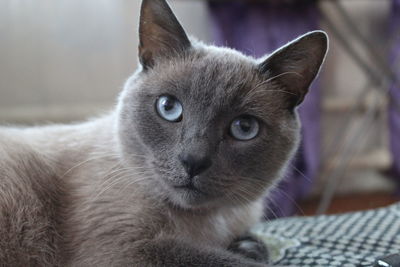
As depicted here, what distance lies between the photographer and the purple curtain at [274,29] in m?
Result: 2.43

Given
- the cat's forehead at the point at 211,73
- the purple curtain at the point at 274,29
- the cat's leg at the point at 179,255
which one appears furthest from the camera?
the purple curtain at the point at 274,29

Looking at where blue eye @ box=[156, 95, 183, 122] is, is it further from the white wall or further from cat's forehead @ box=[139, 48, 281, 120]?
the white wall

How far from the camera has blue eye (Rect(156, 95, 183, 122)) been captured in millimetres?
1153

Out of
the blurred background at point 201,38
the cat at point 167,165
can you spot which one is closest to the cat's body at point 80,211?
the cat at point 167,165

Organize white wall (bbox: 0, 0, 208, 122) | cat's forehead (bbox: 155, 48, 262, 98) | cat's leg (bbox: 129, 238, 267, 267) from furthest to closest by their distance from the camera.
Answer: white wall (bbox: 0, 0, 208, 122) → cat's forehead (bbox: 155, 48, 262, 98) → cat's leg (bbox: 129, 238, 267, 267)

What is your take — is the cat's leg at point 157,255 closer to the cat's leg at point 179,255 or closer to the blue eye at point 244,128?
the cat's leg at point 179,255

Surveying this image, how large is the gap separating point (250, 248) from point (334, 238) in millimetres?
297

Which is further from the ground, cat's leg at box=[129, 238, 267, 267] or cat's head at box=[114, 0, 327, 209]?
cat's head at box=[114, 0, 327, 209]

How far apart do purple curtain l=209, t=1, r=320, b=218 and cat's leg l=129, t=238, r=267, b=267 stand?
1.37 metres

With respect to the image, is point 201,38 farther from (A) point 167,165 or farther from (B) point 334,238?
(A) point 167,165

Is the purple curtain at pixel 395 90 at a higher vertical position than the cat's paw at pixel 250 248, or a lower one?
higher

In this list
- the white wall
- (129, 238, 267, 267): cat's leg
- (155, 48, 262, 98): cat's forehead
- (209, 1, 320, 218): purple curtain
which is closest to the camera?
(129, 238, 267, 267): cat's leg

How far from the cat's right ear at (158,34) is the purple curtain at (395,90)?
1.66m

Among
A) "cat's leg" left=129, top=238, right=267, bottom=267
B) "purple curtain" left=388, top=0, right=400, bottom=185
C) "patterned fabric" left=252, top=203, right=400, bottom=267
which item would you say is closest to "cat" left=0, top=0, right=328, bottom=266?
"cat's leg" left=129, top=238, right=267, bottom=267
